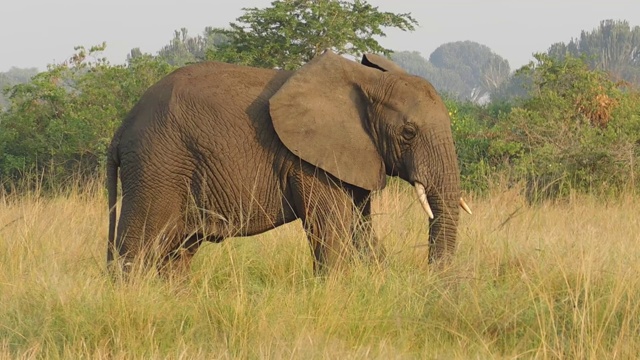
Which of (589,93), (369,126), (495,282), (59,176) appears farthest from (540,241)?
(59,176)

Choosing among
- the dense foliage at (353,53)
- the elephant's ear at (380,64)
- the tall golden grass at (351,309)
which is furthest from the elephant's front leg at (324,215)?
the dense foliage at (353,53)

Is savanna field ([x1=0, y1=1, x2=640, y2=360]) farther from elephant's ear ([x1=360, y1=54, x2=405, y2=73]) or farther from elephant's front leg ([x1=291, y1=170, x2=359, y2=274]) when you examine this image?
elephant's ear ([x1=360, y1=54, x2=405, y2=73])

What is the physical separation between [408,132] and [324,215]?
65 centimetres

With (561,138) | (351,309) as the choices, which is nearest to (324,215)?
(351,309)

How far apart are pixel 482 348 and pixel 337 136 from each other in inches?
74.4

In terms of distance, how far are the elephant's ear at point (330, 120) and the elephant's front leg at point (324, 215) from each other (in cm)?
9

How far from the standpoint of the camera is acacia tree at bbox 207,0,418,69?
45.4ft

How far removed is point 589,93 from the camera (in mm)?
11703

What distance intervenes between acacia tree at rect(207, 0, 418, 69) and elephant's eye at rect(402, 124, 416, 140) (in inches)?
305

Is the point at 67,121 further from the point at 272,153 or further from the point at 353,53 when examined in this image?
the point at 272,153

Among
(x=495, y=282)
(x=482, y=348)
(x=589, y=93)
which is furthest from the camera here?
(x=589, y=93)

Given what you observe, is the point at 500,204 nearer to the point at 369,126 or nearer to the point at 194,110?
the point at 369,126

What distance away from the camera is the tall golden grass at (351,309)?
173 inches

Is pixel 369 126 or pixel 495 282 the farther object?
pixel 369 126
